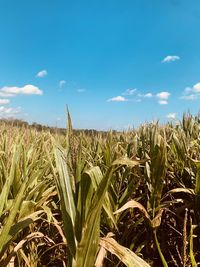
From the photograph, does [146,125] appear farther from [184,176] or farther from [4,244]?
[4,244]

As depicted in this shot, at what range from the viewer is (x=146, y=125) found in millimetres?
3283

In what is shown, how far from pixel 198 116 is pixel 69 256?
Result: 13.2 feet

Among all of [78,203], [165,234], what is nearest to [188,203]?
[165,234]

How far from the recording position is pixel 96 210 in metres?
1.08

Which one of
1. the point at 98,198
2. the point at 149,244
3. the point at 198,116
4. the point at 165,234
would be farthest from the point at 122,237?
the point at 198,116

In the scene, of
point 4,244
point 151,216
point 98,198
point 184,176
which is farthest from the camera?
point 184,176

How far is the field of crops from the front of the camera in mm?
1151

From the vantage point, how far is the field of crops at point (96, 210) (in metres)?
1.15

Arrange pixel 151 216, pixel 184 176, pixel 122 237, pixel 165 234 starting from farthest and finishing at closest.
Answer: pixel 184 176 < pixel 165 234 < pixel 151 216 < pixel 122 237

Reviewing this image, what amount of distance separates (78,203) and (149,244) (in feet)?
3.41

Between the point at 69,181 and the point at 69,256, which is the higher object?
the point at 69,181

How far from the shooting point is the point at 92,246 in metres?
1.11

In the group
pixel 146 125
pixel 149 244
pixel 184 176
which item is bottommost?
pixel 149 244

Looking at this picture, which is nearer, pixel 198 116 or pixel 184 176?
pixel 184 176
